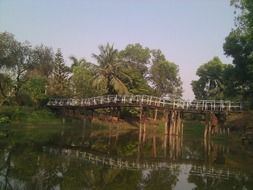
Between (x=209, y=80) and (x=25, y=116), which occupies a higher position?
(x=209, y=80)

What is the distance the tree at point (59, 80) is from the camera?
1924 inches

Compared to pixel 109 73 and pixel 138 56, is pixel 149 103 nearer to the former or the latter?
pixel 109 73

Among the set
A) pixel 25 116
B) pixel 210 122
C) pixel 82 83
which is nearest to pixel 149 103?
pixel 210 122

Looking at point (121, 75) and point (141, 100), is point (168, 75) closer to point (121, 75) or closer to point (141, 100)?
point (121, 75)

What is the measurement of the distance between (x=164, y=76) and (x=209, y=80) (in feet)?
31.6

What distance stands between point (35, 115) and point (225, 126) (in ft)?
70.3

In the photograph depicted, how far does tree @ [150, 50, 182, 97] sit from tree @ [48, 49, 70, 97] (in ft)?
74.7

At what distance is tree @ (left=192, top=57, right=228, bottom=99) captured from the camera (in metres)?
64.6

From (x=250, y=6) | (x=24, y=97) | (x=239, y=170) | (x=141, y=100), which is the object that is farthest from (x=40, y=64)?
(x=239, y=170)

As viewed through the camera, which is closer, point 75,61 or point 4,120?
point 4,120

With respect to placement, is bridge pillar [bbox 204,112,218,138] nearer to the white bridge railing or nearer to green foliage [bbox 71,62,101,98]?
the white bridge railing

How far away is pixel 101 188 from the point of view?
37.5ft

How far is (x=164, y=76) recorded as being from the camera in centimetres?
7331

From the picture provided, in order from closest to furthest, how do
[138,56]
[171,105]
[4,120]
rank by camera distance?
[4,120] → [171,105] → [138,56]
